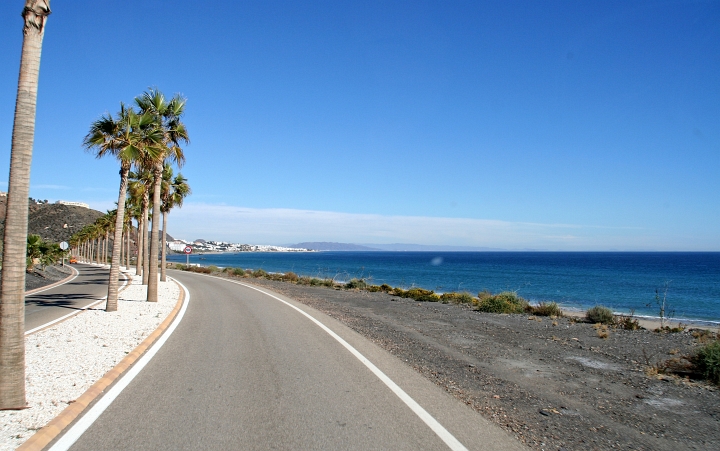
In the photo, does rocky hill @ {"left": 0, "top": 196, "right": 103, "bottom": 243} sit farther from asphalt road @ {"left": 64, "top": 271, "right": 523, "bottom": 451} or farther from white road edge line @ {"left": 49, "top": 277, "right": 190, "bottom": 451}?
asphalt road @ {"left": 64, "top": 271, "right": 523, "bottom": 451}

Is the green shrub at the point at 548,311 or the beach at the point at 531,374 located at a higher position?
the beach at the point at 531,374

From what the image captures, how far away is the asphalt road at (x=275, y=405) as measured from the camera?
16.8 ft

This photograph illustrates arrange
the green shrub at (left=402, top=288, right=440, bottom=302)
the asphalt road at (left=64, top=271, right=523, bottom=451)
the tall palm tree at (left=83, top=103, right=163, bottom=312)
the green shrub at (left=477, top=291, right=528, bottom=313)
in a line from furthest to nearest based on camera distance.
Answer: the green shrub at (left=402, top=288, right=440, bottom=302), the green shrub at (left=477, top=291, right=528, bottom=313), the tall palm tree at (left=83, top=103, right=163, bottom=312), the asphalt road at (left=64, top=271, right=523, bottom=451)

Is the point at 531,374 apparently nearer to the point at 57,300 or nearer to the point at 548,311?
the point at 548,311

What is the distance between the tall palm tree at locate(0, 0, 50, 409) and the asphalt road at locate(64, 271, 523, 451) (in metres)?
1.15

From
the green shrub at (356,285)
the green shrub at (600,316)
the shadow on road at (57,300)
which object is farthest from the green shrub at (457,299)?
the shadow on road at (57,300)

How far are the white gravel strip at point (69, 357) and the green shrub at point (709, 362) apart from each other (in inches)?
373

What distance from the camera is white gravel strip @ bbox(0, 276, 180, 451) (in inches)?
→ 218

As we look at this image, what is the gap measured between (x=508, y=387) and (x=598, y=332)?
744cm

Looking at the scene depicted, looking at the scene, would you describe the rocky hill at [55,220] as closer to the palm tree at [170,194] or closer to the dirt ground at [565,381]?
the palm tree at [170,194]

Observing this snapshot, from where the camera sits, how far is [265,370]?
27.2ft

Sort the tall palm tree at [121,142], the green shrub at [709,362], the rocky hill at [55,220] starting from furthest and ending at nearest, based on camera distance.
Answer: the rocky hill at [55,220] < the tall palm tree at [121,142] < the green shrub at [709,362]

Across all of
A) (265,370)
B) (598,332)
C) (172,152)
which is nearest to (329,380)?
(265,370)

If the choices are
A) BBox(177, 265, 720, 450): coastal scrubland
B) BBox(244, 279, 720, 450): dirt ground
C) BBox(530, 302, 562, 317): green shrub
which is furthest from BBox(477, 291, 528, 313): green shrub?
BBox(244, 279, 720, 450): dirt ground
